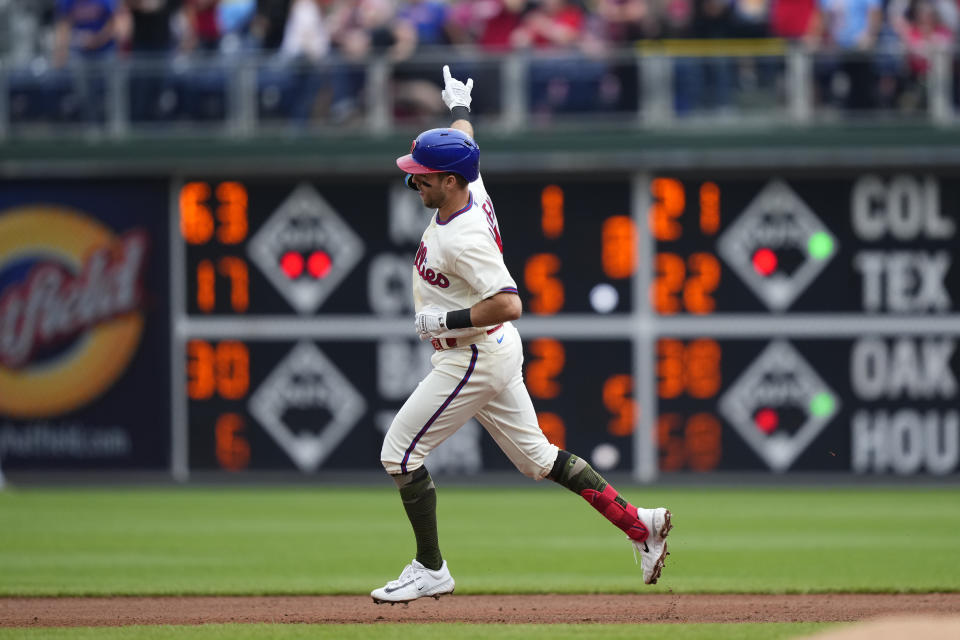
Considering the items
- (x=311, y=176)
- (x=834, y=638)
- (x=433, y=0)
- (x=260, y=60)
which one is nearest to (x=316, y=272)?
(x=311, y=176)

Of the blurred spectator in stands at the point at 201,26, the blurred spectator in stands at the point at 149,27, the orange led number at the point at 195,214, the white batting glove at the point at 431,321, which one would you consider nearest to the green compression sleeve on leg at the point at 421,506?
the white batting glove at the point at 431,321

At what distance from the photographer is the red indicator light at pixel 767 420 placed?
15094mm

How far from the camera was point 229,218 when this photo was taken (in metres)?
15.6

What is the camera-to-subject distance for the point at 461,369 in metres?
7.37

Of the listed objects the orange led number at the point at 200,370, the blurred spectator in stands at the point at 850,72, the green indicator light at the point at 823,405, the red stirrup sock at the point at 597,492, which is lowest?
the green indicator light at the point at 823,405

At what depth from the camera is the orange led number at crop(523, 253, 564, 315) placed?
15.2 meters

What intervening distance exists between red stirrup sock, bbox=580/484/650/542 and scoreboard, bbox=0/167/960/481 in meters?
7.53

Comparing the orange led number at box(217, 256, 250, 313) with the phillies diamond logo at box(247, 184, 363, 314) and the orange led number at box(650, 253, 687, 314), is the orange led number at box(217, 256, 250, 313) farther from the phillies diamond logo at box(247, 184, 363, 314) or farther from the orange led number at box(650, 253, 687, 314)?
the orange led number at box(650, 253, 687, 314)

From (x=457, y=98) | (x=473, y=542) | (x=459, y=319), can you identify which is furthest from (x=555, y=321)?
(x=459, y=319)

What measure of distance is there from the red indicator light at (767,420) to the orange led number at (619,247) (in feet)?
6.07

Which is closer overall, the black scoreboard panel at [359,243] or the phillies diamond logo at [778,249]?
the phillies diamond logo at [778,249]

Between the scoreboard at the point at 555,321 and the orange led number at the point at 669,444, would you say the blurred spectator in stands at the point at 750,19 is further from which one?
the orange led number at the point at 669,444

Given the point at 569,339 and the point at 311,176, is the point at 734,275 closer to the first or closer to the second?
the point at 569,339

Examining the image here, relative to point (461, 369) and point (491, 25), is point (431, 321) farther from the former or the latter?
point (491, 25)
